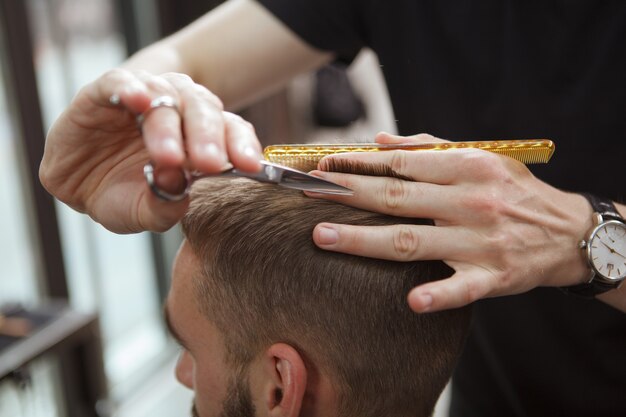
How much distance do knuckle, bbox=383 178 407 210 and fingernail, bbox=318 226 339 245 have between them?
86 millimetres

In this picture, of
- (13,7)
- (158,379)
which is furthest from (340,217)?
(158,379)

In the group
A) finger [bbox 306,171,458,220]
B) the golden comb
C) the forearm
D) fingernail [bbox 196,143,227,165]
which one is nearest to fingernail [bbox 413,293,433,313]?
finger [bbox 306,171,458,220]

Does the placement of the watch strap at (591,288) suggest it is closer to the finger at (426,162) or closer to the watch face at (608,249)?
the watch face at (608,249)

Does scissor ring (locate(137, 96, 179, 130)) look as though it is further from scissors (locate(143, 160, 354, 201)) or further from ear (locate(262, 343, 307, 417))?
ear (locate(262, 343, 307, 417))

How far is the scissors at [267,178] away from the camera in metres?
0.78

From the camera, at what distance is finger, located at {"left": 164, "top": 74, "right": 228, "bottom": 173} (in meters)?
0.73

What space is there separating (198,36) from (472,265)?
0.88 m

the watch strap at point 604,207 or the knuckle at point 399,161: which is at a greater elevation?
the knuckle at point 399,161

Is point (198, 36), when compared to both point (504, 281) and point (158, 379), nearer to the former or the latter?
point (504, 281)

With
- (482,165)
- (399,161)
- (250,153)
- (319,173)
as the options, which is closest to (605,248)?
(482,165)

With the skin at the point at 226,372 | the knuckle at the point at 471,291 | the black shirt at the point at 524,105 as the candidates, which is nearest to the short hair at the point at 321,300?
Result: the skin at the point at 226,372

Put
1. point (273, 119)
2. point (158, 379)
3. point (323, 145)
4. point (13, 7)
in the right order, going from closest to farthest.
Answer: point (323, 145)
point (13, 7)
point (158, 379)
point (273, 119)

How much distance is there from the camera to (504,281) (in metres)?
0.90

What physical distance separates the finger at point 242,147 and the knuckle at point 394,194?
0.21 metres
